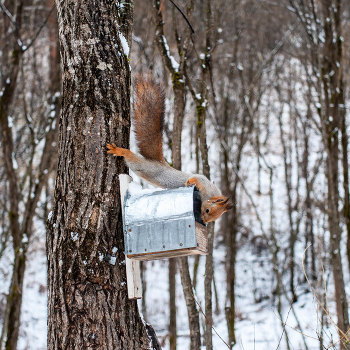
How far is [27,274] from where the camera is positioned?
1085 cm

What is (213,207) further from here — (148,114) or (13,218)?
(13,218)

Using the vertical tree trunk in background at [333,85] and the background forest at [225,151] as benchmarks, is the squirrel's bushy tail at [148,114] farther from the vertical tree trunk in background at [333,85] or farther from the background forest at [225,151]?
the vertical tree trunk in background at [333,85]

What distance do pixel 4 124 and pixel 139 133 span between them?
2751mm

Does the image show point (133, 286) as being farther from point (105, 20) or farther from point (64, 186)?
point (105, 20)

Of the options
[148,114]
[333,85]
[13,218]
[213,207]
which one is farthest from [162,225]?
[333,85]

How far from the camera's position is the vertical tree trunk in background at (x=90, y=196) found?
1.75 meters

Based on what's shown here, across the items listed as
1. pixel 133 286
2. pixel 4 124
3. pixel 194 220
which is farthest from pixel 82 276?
pixel 4 124

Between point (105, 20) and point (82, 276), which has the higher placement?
point (105, 20)

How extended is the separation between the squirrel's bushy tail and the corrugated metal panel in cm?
65

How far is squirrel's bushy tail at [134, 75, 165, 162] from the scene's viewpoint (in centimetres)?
227

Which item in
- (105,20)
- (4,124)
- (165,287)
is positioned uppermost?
(4,124)

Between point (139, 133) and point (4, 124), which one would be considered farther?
point (4, 124)

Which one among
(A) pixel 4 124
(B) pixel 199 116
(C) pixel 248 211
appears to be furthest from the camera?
(C) pixel 248 211

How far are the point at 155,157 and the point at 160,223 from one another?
847 millimetres
